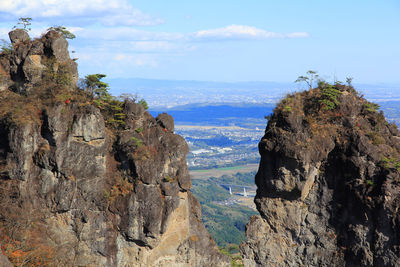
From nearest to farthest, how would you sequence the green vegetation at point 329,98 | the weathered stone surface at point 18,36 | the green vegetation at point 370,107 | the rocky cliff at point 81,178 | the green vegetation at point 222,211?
the rocky cliff at point 81,178, the green vegetation at point 329,98, the green vegetation at point 370,107, the weathered stone surface at point 18,36, the green vegetation at point 222,211

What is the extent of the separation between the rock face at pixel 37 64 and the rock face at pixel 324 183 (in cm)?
1317

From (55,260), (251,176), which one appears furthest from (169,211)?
(251,176)

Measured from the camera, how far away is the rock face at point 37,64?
28.2 meters

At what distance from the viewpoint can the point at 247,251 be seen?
29484 mm

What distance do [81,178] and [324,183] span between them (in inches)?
581

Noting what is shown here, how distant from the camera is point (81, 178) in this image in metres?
26.5

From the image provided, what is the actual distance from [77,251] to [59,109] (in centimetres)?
827

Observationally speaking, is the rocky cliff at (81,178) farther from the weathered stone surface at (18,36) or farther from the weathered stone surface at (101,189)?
the weathered stone surface at (18,36)

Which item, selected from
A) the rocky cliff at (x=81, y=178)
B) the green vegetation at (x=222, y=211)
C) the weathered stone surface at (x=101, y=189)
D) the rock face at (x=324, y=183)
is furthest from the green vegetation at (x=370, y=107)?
the green vegetation at (x=222, y=211)

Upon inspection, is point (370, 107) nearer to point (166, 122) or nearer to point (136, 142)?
point (166, 122)

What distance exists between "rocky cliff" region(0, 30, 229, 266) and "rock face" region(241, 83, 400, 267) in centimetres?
429

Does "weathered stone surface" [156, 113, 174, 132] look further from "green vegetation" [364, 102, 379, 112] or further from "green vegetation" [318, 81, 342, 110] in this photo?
"green vegetation" [364, 102, 379, 112]

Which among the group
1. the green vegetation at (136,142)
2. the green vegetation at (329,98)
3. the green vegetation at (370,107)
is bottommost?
the green vegetation at (136,142)

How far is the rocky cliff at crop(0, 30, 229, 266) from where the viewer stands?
2562 centimetres
